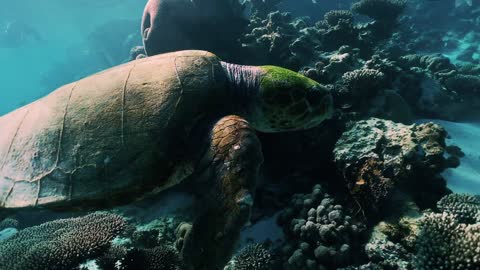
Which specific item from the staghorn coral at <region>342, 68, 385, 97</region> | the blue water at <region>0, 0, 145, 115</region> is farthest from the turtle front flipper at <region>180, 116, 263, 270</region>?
the blue water at <region>0, 0, 145, 115</region>

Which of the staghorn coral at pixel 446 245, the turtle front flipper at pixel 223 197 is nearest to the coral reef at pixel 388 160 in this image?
the staghorn coral at pixel 446 245

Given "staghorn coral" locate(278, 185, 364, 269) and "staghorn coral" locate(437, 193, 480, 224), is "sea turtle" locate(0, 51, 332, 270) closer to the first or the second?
"staghorn coral" locate(278, 185, 364, 269)

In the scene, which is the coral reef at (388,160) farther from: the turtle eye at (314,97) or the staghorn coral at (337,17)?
the staghorn coral at (337,17)

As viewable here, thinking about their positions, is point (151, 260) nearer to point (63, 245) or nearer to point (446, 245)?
point (63, 245)

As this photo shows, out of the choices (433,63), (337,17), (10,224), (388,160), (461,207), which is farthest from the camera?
(337,17)

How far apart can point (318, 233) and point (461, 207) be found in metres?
1.57

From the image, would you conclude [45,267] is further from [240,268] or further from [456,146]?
[456,146]

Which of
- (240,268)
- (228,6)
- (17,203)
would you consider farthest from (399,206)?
(228,6)

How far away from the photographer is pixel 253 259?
3.31 m

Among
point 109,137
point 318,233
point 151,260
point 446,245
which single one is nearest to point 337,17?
point 318,233

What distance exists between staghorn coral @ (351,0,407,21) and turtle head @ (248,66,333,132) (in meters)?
6.68

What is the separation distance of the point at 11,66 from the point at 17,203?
101233 millimetres

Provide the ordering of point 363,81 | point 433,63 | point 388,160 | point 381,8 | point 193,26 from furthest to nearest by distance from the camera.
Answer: point 381,8 → point 433,63 → point 193,26 → point 363,81 → point 388,160

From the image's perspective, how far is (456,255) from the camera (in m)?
2.68
